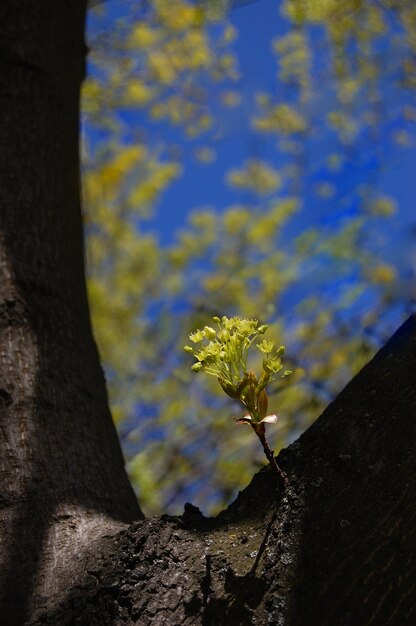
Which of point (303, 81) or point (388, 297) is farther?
point (303, 81)

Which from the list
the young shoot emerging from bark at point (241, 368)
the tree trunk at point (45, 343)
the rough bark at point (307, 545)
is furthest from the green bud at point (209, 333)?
the tree trunk at point (45, 343)

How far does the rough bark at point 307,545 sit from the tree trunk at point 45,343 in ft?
0.47

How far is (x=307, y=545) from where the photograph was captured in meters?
1.14

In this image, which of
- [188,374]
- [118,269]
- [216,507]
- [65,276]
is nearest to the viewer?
[65,276]

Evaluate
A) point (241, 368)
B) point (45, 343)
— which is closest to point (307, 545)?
→ point (241, 368)

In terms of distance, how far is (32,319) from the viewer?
70.6 inches

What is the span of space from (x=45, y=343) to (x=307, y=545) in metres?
0.89

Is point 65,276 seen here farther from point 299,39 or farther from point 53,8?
point 299,39

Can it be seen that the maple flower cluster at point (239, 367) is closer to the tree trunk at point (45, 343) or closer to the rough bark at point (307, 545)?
the rough bark at point (307, 545)

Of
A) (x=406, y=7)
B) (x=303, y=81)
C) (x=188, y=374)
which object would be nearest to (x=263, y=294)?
(x=188, y=374)

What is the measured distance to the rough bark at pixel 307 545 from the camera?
1089 mm

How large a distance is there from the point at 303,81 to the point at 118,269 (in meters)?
2.78

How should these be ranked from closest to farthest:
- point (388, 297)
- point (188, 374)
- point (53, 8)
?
point (53, 8)
point (388, 297)
point (188, 374)

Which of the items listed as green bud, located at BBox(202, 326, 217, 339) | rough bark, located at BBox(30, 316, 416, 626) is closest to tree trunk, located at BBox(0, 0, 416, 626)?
rough bark, located at BBox(30, 316, 416, 626)
